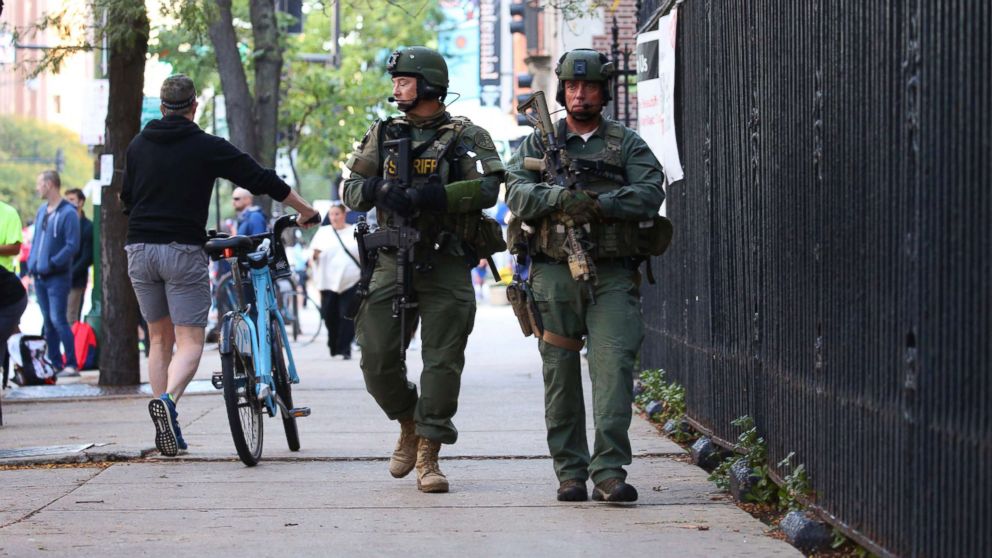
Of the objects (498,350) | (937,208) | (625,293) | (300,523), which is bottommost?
Answer: (498,350)

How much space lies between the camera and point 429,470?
24.6ft

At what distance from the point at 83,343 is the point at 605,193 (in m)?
9.81

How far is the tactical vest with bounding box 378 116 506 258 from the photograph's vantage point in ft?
24.4

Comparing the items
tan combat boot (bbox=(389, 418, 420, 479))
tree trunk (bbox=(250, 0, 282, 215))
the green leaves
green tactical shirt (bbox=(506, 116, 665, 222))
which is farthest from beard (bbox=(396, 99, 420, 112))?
the green leaves

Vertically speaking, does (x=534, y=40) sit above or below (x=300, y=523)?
above

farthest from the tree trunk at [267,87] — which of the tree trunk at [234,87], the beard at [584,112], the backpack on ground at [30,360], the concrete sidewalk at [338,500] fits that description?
the beard at [584,112]

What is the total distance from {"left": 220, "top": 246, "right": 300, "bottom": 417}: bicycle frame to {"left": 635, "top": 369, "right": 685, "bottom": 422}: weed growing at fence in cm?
242

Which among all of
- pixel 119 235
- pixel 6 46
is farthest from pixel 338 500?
pixel 6 46

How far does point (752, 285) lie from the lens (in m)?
7.27

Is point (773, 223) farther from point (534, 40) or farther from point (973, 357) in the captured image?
point (534, 40)

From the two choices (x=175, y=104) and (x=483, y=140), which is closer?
(x=483, y=140)

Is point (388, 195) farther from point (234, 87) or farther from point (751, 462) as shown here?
point (234, 87)

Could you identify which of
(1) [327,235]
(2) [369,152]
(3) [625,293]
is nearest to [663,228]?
(3) [625,293]

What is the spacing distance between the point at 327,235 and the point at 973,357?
14.5m
